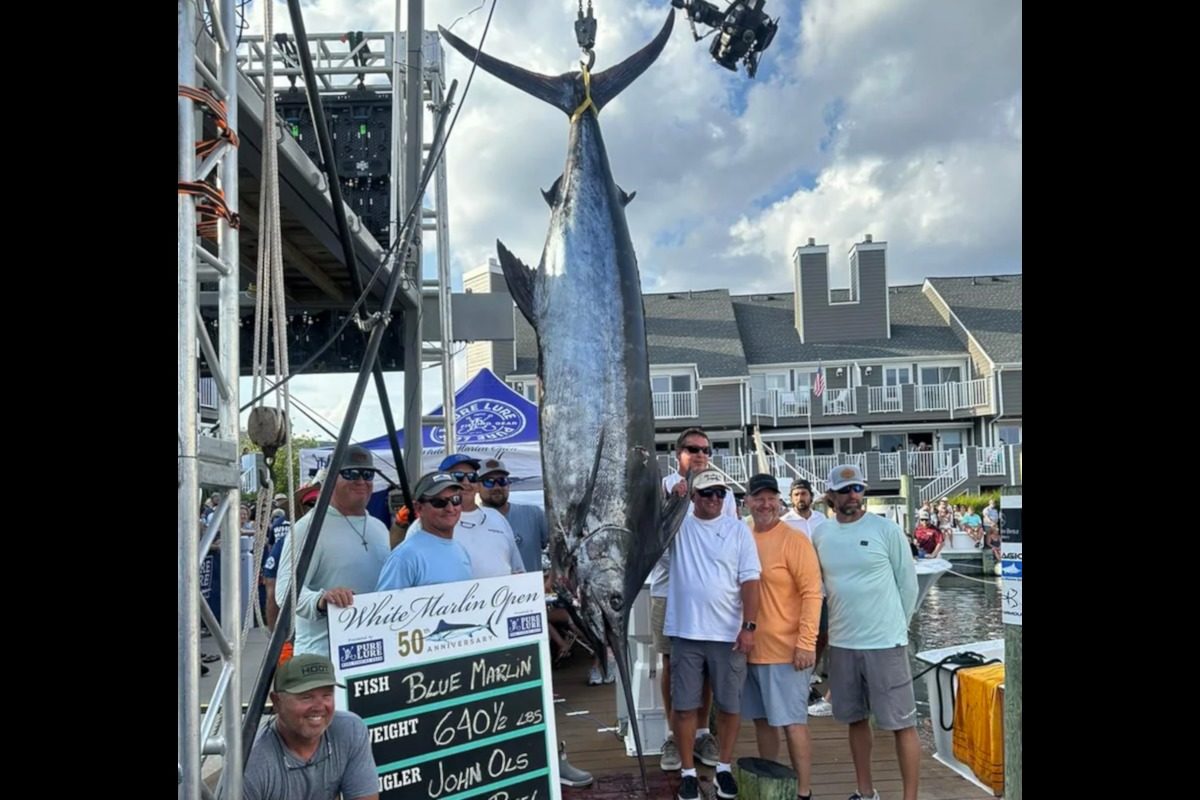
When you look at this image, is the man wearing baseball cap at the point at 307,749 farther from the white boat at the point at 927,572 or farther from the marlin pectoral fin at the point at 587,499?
the white boat at the point at 927,572

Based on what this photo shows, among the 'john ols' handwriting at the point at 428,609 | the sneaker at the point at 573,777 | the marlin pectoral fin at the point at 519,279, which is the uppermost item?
the marlin pectoral fin at the point at 519,279

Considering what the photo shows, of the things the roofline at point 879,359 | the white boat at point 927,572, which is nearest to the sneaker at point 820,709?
the white boat at point 927,572

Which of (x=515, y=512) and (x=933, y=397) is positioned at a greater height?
(x=933, y=397)

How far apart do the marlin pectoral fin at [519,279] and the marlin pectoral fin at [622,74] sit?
0.47 meters

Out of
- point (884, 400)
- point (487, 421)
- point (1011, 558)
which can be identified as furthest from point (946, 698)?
point (884, 400)

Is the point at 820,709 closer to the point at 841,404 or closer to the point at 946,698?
the point at 946,698

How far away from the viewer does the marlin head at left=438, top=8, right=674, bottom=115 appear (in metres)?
2.41

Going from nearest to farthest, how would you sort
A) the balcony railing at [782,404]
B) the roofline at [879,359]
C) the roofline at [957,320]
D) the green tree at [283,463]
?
the green tree at [283,463], the roofline at [957,320], the balcony railing at [782,404], the roofline at [879,359]

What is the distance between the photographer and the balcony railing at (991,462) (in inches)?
835

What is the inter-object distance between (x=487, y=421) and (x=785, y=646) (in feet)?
15.1

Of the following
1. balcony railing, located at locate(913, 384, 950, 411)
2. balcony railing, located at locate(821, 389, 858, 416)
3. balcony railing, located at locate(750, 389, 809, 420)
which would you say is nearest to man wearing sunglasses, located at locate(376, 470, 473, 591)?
balcony railing, located at locate(750, 389, 809, 420)

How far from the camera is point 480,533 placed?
3.27 metres

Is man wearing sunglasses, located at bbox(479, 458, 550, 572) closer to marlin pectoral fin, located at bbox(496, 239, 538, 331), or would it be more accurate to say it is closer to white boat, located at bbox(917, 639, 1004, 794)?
marlin pectoral fin, located at bbox(496, 239, 538, 331)
